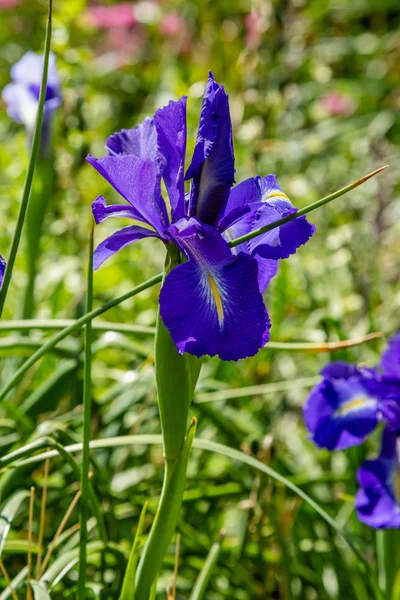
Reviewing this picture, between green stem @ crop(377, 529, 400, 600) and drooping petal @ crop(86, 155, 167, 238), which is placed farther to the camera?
green stem @ crop(377, 529, 400, 600)

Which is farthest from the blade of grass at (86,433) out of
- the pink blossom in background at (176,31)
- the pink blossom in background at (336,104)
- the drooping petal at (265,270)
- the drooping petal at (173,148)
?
the pink blossom in background at (176,31)

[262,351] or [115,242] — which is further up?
[262,351]

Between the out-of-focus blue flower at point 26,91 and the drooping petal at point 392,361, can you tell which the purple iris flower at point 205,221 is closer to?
the drooping petal at point 392,361

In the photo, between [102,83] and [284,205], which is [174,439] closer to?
[284,205]

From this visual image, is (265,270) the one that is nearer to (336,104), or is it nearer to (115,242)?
(115,242)

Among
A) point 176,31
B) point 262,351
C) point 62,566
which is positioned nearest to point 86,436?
point 62,566

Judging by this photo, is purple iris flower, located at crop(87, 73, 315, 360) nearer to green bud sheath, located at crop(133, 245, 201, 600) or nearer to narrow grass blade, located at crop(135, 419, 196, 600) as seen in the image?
green bud sheath, located at crop(133, 245, 201, 600)

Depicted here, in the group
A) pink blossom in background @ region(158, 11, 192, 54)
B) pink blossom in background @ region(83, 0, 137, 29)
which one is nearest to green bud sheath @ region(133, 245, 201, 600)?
pink blossom in background @ region(158, 11, 192, 54)
